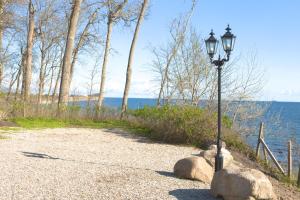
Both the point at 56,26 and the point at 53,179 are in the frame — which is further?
the point at 56,26

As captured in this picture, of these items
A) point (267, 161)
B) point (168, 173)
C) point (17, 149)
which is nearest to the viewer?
point (168, 173)

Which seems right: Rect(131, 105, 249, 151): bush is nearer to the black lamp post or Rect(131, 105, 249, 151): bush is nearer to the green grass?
the green grass

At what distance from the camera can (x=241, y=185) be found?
7117 mm

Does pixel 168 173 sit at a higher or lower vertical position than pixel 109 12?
lower

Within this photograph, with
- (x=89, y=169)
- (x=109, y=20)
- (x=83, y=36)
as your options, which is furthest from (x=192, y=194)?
(x=83, y=36)

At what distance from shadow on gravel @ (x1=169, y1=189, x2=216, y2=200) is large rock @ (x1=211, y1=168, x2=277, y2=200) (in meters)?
0.22

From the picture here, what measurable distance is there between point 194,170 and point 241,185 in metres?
1.65

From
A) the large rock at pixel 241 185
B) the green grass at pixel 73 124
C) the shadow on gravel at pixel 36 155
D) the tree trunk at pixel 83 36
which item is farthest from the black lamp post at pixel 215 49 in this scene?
the tree trunk at pixel 83 36

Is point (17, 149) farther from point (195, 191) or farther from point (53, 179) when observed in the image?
point (195, 191)

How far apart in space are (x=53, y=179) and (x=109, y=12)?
1639 centimetres

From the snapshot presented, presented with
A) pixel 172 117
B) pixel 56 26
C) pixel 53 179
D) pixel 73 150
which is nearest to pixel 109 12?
pixel 56 26

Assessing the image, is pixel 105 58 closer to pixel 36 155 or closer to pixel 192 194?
pixel 36 155

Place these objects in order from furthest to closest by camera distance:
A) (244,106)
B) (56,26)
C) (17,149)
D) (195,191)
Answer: (56,26) < (244,106) < (17,149) < (195,191)

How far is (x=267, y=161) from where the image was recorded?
13.8 metres
